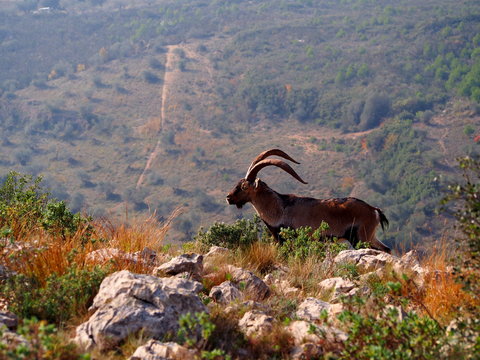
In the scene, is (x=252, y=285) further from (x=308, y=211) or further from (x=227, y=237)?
(x=308, y=211)

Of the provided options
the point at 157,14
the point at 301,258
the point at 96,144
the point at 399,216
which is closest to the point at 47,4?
the point at 157,14

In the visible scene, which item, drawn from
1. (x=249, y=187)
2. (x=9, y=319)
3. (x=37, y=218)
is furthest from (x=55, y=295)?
(x=249, y=187)

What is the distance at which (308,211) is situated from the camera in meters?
8.75

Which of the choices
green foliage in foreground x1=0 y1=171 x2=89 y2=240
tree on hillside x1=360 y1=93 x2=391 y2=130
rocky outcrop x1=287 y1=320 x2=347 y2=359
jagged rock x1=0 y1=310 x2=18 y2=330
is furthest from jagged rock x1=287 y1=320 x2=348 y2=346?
tree on hillside x1=360 y1=93 x2=391 y2=130

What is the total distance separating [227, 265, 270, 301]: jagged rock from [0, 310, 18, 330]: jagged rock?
6.36 feet

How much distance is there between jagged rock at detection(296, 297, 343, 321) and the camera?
Answer: 4582 millimetres

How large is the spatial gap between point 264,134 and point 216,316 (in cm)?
7241

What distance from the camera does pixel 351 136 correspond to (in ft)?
246

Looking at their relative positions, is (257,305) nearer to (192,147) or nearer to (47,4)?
(192,147)

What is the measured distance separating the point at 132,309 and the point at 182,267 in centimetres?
136

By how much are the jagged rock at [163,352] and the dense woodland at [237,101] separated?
36071 millimetres

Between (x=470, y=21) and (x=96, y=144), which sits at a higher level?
(x=470, y=21)

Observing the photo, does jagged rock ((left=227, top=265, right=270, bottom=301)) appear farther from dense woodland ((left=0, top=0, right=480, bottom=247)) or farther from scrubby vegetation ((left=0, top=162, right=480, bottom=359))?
dense woodland ((left=0, top=0, right=480, bottom=247))

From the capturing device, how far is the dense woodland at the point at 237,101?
6088cm
